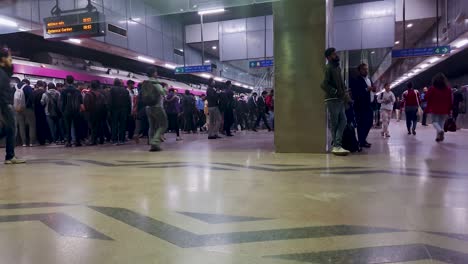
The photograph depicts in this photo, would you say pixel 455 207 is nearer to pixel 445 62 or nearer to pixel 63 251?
pixel 63 251

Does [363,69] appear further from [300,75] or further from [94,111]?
[94,111]

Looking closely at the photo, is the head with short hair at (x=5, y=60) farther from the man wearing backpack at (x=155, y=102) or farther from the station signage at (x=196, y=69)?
the station signage at (x=196, y=69)

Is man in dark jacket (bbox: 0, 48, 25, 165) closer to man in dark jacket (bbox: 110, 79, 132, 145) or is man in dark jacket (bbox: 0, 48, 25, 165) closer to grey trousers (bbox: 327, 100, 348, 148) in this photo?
man in dark jacket (bbox: 110, 79, 132, 145)

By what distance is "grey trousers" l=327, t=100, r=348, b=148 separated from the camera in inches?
218

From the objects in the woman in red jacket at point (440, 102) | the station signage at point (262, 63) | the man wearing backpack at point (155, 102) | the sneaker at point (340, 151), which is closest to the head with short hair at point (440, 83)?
the woman in red jacket at point (440, 102)

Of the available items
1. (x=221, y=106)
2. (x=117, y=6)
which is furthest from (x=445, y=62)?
(x=117, y=6)

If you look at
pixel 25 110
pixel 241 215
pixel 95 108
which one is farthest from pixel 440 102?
pixel 25 110

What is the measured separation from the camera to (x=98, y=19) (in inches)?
454

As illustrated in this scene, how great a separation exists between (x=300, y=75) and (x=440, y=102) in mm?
4022

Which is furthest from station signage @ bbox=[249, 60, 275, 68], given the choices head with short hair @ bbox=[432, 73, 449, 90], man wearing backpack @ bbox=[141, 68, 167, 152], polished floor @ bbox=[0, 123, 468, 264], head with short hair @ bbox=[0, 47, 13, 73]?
polished floor @ bbox=[0, 123, 468, 264]

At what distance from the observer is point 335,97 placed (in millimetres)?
5449

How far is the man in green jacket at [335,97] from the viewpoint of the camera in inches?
213

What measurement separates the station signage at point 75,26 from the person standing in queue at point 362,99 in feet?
29.3

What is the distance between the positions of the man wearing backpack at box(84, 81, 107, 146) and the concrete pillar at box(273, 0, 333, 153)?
534 centimetres
